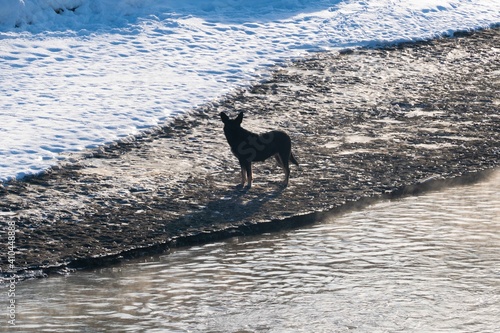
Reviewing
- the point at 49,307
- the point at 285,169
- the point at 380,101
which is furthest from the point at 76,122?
the point at 49,307

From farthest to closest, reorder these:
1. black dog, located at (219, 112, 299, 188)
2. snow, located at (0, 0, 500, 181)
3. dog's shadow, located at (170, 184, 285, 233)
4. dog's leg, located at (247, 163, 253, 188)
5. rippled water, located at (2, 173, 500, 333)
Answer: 1. snow, located at (0, 0, 500, 181)
2. dog's leg, located at (247, 163, 253, 188)
3. black dog, located at (219, 112, 299, 188)
4. dog's shadow, located at (170, 184, 285, 233)
5. rippled water, located at (2, 173, 500, 333)

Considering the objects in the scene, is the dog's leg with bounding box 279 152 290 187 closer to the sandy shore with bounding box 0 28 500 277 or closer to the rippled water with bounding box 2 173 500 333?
the sandy shore with bounding box 0 28 500 277

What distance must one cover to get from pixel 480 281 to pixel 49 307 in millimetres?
4110

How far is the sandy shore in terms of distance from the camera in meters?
10.7

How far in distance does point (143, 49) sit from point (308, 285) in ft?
33.7

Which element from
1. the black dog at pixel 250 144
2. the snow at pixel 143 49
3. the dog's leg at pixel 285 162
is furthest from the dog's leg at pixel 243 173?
the snow at pixel 143 49

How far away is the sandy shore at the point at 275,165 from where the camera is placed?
10.7m

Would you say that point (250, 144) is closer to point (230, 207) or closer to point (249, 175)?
point (249, 175)

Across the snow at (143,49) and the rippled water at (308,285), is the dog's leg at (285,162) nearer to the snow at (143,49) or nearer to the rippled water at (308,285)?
the rippled water at (308,285)

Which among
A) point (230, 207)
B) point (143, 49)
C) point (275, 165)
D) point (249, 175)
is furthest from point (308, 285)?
point (143, 49)

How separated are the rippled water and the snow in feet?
11.4

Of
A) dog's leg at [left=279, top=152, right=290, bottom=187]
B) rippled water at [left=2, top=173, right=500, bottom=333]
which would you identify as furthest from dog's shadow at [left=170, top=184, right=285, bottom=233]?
rippled water at [left=2, top=173, right=500, bottom=333]

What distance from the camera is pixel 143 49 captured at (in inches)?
732

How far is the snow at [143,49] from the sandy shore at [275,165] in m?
0.58
